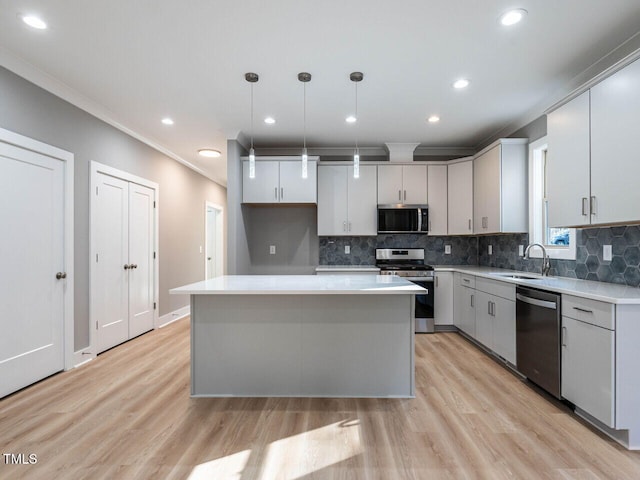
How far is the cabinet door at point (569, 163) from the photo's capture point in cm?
240

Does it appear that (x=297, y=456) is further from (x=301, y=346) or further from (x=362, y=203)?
(x=362, y=203)

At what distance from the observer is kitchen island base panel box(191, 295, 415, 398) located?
8.30 feet

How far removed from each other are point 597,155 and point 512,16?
3.66ft

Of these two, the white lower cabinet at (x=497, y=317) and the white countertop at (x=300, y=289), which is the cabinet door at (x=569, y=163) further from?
the white countertop at (x=300, y=289)

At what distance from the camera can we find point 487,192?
13.3ft

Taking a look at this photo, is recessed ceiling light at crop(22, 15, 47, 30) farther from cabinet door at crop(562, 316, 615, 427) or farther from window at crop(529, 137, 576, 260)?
window at crop(529, 137, 576, 260)

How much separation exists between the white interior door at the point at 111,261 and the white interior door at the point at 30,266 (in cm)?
49

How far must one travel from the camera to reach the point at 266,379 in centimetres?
256

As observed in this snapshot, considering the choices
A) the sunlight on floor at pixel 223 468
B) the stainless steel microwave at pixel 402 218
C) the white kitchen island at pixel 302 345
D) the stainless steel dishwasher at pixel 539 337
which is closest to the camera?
the sunlight on floor at pixel 223 468

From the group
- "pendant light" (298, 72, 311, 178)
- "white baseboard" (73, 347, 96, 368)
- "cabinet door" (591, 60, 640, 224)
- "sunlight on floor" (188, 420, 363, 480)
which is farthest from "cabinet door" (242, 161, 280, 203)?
"cabinet door" (591, 60, 640, 224)

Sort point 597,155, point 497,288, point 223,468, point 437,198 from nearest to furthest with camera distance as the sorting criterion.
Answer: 1. point 223,468
2. point 597,155
3. point 497,288
4. point 437,198

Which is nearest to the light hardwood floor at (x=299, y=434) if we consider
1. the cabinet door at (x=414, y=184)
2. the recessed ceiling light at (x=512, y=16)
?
the cabinet door at (x=414, y=184)

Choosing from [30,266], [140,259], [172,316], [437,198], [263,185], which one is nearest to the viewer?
[30,266]

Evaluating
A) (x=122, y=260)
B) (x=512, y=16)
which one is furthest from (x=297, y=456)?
(x=122, y=260)
